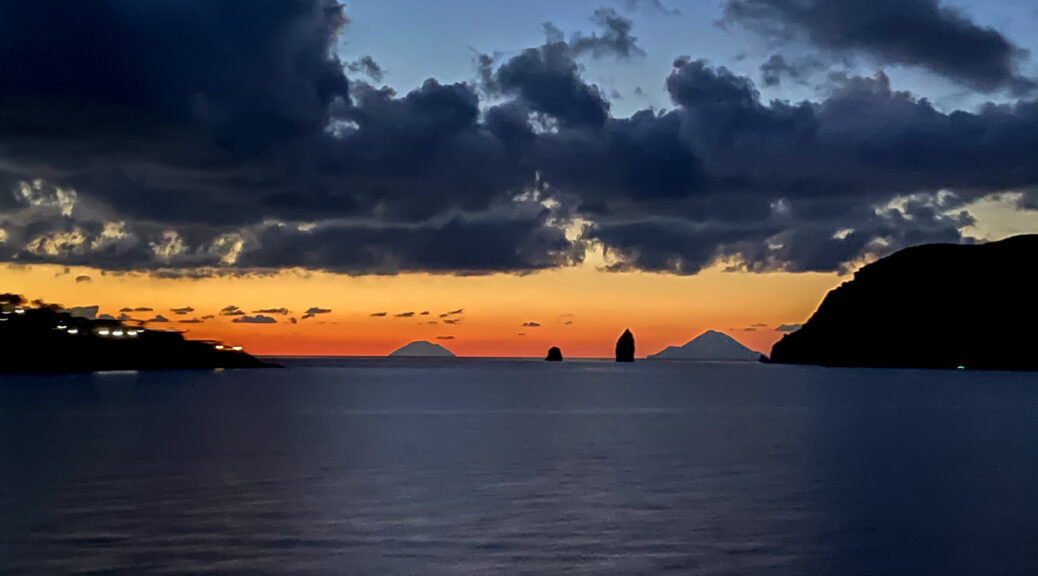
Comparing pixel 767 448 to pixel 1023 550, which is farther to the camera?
pixel 767 448

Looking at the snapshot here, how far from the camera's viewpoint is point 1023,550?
30.5 meters

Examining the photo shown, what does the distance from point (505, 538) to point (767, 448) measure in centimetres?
3675

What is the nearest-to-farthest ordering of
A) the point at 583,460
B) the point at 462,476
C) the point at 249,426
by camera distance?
the point at 462,476 < the point at 583,460 < the point at 249,426

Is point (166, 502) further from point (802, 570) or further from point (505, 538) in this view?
point (802, 570)

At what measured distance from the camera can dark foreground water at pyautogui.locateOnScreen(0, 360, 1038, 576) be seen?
94.6 feet

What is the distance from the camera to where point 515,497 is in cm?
4116

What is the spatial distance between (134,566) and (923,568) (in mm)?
22420

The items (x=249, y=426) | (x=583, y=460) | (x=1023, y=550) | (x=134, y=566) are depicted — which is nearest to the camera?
(x=134, y=566)

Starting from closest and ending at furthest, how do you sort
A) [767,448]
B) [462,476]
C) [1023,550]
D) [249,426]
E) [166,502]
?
1. [1023,550]
2. [166,502]
3. [462,476]
4. [767,448]
5. [249,426]

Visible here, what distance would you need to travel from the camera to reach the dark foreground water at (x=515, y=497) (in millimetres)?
28844

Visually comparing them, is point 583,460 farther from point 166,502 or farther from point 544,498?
point 166,502

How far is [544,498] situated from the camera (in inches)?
1602

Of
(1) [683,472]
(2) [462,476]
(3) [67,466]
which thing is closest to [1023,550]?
(1) [683,472]

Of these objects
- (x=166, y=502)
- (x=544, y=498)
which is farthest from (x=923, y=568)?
Result: (x=166, y=502)
